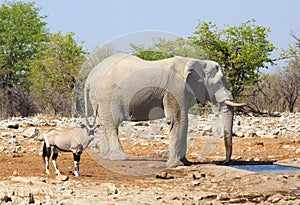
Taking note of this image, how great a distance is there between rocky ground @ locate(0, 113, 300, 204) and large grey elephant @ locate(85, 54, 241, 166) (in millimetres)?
409

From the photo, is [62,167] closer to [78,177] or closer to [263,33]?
Result: [78,177]

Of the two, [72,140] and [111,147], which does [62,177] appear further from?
[111,147]

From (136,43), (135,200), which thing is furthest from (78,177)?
(136,43)

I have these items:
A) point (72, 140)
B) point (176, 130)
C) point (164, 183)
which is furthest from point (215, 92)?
point (72, 140)

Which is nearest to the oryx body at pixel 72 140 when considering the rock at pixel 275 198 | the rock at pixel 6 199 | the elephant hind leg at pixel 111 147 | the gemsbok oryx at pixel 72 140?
the gemsbok oryx at pixel 72 140

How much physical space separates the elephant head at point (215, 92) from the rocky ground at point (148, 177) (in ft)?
1.89

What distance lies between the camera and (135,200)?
9.36m

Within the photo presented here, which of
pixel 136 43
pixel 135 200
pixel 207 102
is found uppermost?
pixel 136 43

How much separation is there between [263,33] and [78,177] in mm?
27949

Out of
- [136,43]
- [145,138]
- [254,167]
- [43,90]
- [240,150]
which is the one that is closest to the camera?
[136,43]

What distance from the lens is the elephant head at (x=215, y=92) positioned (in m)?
13.8

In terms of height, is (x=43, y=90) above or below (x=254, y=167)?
above

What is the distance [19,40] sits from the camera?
51875 mm

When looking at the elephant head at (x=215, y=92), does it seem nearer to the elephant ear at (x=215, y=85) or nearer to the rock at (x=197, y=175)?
the elephant ear at (x=215, y=85)
